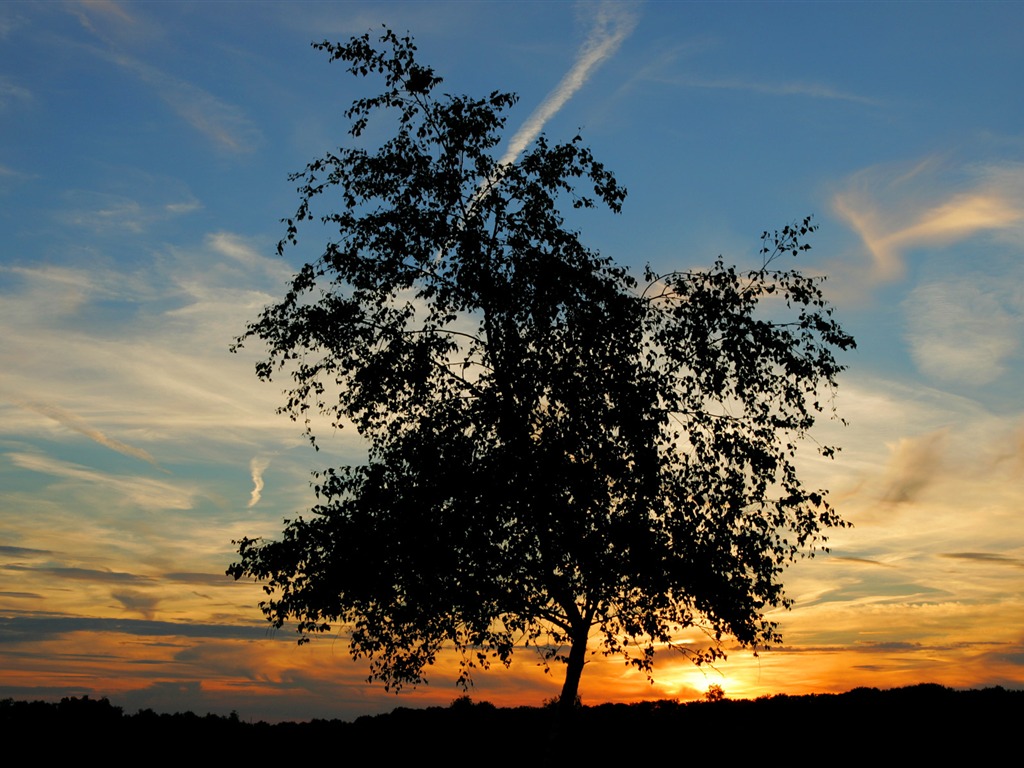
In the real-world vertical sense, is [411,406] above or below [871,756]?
above

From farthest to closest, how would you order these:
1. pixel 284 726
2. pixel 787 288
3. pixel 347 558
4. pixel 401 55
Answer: pixel 284 726, pixel 401 55, pixel 787 288, pixel 347 558

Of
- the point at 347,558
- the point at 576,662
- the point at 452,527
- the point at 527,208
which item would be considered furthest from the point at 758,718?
the point at 527,208

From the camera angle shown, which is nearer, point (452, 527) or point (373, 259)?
point (452, 527)

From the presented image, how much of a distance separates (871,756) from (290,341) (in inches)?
814

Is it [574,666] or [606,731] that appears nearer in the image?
[574,666]

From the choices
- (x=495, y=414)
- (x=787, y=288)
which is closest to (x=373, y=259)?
(x=495, y=414)

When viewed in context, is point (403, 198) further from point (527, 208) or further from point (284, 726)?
point (284, 726)

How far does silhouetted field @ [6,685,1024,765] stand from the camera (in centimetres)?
2500

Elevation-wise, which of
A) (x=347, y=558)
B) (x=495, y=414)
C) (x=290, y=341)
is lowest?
(x=347, y=558)

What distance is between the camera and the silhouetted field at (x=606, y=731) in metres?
25.0

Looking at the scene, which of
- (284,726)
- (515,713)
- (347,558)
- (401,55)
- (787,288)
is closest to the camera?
(347,558)

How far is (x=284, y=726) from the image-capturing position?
2941 cm

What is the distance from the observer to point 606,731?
2953 centimetres

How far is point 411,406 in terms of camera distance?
2619cm
